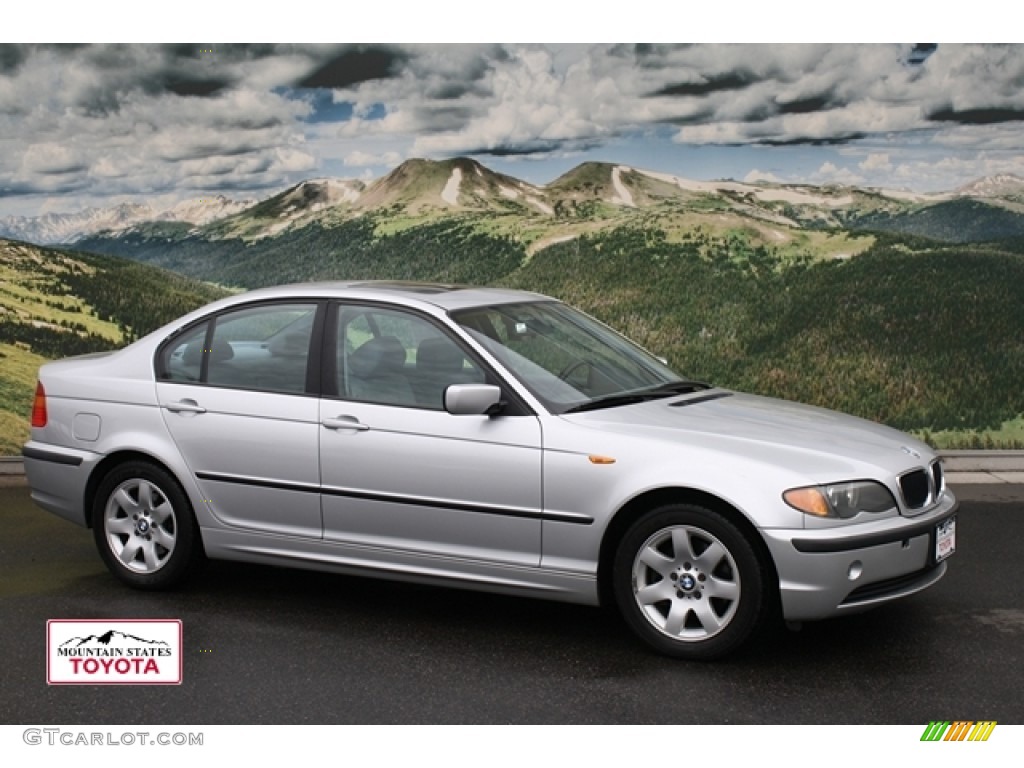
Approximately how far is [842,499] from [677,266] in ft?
21.2

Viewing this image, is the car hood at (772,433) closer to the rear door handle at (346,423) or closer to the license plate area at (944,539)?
the license plate area at (944,539)

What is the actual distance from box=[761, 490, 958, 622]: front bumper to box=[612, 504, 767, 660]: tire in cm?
11

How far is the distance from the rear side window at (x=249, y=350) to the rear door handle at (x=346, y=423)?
0.89 feet

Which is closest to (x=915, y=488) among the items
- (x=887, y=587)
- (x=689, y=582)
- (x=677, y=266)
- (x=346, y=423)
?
(x=887, y=587)

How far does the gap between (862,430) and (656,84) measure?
583 centimetres

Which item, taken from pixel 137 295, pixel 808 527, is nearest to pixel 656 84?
pixel 137 295

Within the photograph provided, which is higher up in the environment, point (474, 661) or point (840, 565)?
point (840, 565)

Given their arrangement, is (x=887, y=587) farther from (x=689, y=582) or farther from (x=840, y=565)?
(x=689, y=582)

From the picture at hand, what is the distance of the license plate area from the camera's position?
601 centimetres

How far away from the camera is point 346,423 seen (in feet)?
21.1

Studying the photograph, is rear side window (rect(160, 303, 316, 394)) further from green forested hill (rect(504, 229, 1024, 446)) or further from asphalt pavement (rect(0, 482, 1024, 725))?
green forested hill (rect(504, 229, 1024, 446))

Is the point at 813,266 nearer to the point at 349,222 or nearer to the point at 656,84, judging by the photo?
the point at 656,84

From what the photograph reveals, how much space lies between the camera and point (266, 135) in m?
12.0

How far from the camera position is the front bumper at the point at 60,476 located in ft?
23.3
